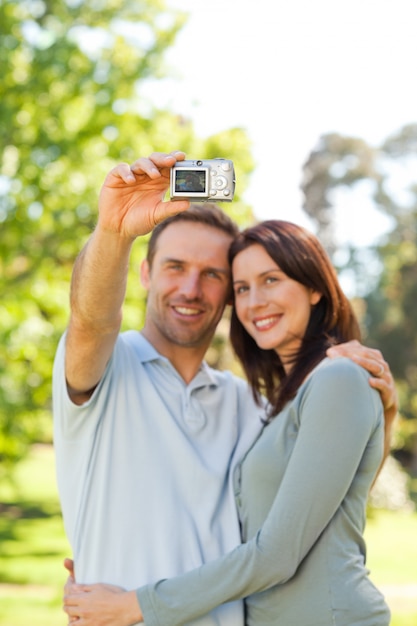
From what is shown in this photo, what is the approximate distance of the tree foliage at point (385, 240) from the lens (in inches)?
1195

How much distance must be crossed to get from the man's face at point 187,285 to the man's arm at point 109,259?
616mm

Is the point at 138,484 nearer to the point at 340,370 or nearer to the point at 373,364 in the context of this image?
the point at 340,370

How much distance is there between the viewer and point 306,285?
332 centimetres

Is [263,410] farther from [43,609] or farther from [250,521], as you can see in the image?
[43,609]

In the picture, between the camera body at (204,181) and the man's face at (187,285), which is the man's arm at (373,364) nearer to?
the man's face at (187,285)

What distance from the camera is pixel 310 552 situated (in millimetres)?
2805

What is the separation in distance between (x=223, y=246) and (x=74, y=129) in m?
7.63

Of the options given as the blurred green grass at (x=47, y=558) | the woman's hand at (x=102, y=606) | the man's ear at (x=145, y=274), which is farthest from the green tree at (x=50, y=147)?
the woman's hand at (x=102, y=606)

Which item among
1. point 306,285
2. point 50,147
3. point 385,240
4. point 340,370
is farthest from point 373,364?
point 385,240

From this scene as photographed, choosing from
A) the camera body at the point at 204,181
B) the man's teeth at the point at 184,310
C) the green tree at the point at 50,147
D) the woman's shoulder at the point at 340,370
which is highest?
the green tree at the point at 50,147

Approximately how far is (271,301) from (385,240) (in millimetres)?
30350

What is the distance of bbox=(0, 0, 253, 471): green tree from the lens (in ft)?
31.8

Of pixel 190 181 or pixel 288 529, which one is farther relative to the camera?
pixel 288 529

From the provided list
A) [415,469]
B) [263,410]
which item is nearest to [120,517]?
[263,410]
